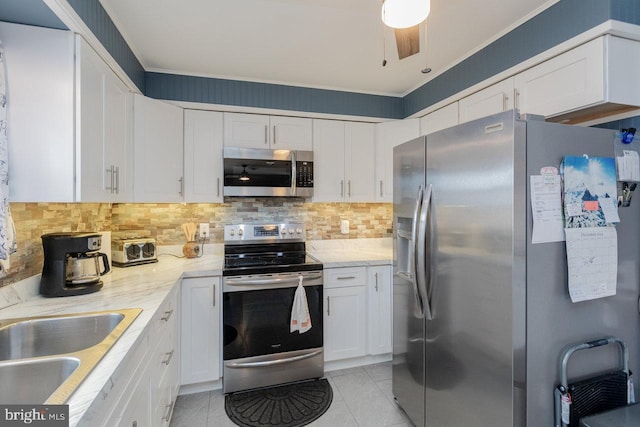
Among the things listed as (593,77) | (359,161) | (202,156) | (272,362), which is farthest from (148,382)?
(593,77)

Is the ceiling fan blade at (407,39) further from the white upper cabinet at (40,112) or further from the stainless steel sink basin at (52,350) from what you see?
the stainless steel sink basin at (52,350)

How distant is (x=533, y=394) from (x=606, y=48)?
1.63 m

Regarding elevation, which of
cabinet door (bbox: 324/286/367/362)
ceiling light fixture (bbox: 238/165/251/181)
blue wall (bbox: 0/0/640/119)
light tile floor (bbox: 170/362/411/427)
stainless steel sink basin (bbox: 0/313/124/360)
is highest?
blue wall (bbox: 0/0/640/119)

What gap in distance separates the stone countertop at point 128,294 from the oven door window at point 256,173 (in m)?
0.68

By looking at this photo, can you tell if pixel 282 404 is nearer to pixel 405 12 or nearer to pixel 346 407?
pixel 346 407

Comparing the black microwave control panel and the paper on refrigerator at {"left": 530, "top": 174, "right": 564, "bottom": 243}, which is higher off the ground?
the black microwave control panel

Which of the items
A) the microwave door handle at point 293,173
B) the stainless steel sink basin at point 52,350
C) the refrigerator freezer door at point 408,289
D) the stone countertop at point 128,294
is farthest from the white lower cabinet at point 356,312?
the stainless steel sink basin at point 52,350

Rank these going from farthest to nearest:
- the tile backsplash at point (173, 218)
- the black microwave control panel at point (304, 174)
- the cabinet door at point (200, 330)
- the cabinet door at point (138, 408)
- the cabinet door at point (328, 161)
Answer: the cabinet door at point (328, 161), the black microwave control panel at point (304, 174), the cabinet door at point (200, 330), the tile backsplash at point (173, 218), the cabinet door at point (138, 408)

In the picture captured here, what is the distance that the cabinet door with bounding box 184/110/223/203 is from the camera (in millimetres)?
2498

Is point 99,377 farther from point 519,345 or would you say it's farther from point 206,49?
point 206,49

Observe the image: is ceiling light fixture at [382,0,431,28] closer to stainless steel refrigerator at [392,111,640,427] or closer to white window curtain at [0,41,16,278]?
stainless steel refrigerator at [392,111,640,427]

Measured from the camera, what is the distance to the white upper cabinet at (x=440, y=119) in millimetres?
2418

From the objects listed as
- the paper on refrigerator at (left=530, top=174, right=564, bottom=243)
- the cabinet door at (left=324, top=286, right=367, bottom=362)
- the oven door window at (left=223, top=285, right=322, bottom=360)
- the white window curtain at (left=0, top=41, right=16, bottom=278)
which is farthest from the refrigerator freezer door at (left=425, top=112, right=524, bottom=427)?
the white window curtain at (left=0, top=41, right=16, bottom=278)

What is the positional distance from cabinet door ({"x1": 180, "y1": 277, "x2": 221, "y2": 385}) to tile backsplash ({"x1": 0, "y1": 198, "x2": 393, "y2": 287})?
69cm
